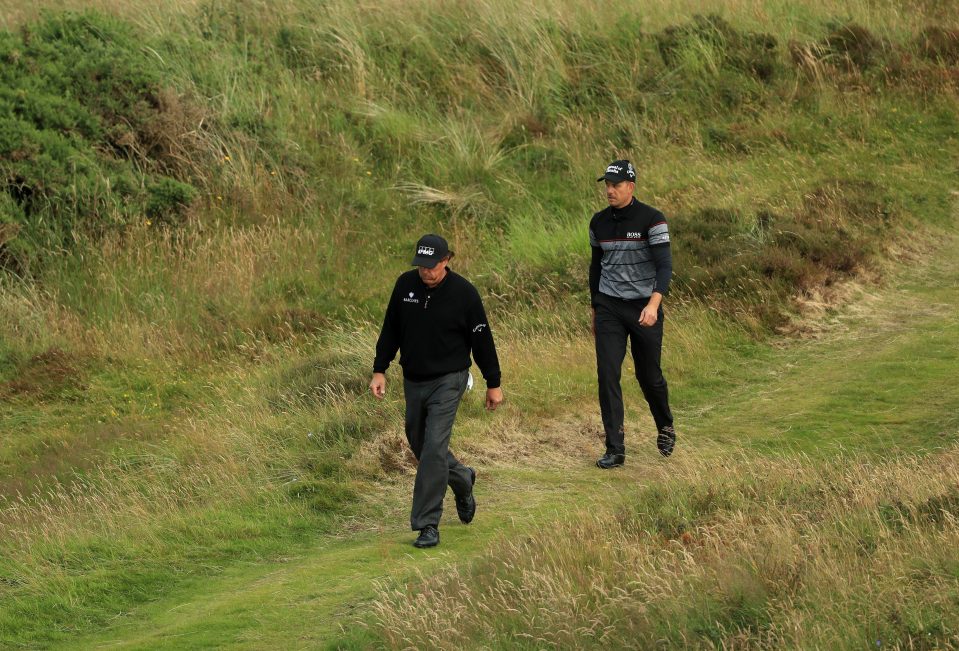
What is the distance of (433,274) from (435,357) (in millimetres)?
541

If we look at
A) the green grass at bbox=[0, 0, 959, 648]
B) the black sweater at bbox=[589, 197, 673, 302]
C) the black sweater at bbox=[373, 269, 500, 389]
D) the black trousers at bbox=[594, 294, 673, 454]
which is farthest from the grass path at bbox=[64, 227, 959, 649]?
the black sweater at bbox=[589, 197, 673, 302]

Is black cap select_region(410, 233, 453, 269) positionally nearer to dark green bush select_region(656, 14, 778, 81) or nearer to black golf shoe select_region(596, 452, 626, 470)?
black golf shoe select_region(596, 452, 626, 470)

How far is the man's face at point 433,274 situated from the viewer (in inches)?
319

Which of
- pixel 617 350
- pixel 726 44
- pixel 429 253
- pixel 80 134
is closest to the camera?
pixel 429 253

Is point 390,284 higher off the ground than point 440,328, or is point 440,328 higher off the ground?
point 440,328

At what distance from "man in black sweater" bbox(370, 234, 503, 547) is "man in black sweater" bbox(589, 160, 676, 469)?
175 centimetres

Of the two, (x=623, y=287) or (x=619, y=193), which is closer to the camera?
(x=619, y=193)

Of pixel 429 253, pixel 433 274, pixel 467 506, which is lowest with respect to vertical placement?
pixel 467 506

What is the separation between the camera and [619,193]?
960cm

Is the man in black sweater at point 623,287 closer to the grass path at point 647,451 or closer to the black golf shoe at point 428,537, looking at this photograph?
the grass path at point 647,451

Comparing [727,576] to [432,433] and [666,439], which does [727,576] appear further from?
→ [666,439]

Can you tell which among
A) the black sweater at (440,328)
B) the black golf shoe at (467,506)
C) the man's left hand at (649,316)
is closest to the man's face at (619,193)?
the man's left hand at (649,316)

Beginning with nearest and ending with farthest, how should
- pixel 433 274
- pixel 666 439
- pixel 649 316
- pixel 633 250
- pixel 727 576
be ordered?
pixel 727 576
pixel 433 274
pixel 649 316
pixel 633 250
pixel 666 439

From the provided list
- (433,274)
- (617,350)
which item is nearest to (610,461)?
(617,350)
